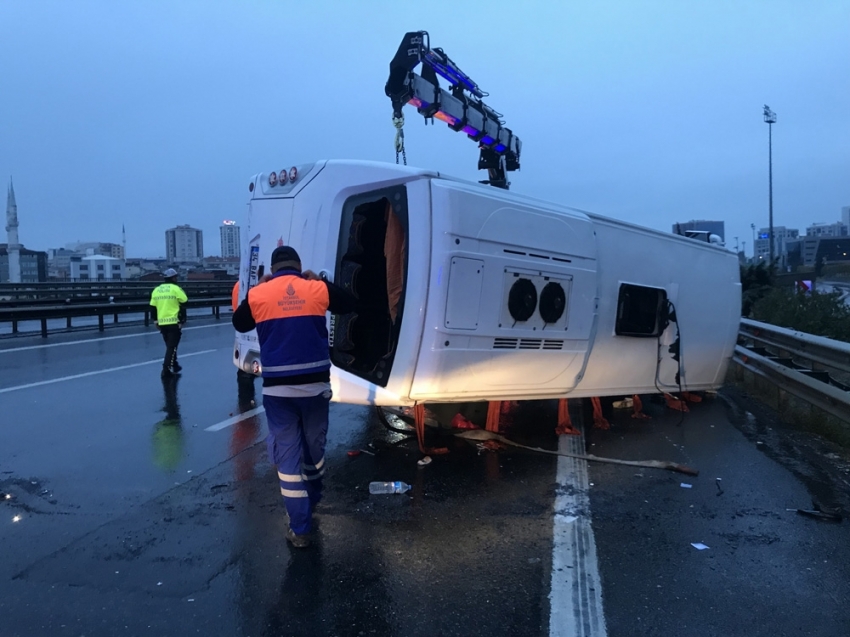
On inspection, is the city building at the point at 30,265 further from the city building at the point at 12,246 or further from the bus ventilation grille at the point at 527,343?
the bus ventilation grille at the point at 527,343

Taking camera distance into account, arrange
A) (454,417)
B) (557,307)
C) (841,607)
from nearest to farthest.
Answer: (841,607) < (557,307) < (454,417)

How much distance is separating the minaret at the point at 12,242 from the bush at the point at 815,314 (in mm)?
29346

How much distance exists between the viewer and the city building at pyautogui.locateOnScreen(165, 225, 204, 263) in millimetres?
71625

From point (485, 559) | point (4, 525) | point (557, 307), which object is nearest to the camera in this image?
point (485, 559)

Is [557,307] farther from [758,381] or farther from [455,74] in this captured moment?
[455,74]

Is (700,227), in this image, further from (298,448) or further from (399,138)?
(298,448)

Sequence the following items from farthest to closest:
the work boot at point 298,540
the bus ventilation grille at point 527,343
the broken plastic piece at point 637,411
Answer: the broken plastic piece at point 637,411 → the bus ventilation grille at point 527,343 → the work boot at point 298,540

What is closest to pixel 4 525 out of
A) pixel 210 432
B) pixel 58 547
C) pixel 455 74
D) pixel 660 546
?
pixel 58 547

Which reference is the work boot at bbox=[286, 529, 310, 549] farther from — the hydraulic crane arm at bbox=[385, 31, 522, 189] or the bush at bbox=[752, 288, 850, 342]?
the bush at bbox=[752, 288, 850, 342]

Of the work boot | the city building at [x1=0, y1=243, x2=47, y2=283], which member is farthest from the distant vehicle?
the city building at [x1=0, y1=243, x2=47, y2=283]

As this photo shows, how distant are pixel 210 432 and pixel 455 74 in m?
6.80

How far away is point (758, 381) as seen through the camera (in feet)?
31.7

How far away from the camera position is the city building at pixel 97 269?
116ft

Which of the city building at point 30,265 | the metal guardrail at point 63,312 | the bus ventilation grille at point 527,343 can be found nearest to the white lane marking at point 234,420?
the bus ventilation grille at point 527,343
